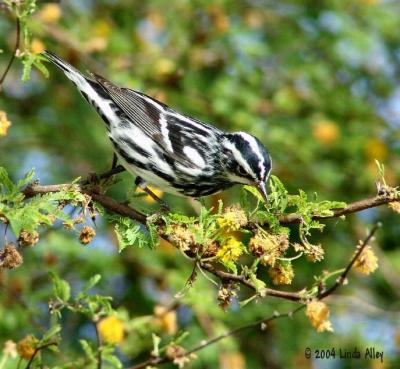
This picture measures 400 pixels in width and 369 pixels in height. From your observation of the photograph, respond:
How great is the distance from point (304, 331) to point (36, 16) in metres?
2.68

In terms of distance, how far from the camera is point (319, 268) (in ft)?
18.6

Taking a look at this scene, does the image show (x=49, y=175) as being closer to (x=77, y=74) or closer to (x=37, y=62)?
(x=77, y=74)

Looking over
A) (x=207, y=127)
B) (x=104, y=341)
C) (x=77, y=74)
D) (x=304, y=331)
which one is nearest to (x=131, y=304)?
(x=304, y=331)

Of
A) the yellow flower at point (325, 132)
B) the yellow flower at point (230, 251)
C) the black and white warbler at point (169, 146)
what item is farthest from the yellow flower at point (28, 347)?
the yellow flower at point (325, 132)

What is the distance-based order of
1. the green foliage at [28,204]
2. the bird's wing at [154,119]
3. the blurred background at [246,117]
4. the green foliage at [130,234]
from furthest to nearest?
the blurred background at [246,117] → the bird's wing at [154,119] → the green foliage at [130,234] → the green foliage at [28,204]

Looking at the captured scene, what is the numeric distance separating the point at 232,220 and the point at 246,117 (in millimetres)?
2691

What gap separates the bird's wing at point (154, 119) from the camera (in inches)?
159

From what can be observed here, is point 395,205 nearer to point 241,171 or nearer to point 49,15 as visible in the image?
point 241,171

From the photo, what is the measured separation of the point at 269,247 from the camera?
2809mm

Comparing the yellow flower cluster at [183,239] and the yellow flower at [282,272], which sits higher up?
the yellow flower cluster at [183,239]

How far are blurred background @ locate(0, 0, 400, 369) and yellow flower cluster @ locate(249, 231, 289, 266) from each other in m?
2.06

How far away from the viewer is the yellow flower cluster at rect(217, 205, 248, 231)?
9.53 feet

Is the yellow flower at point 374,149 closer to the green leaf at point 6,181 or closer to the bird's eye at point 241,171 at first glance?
the bird's eye at point 241,171

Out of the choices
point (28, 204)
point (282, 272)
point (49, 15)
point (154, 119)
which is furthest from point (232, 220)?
point (49, 15)
